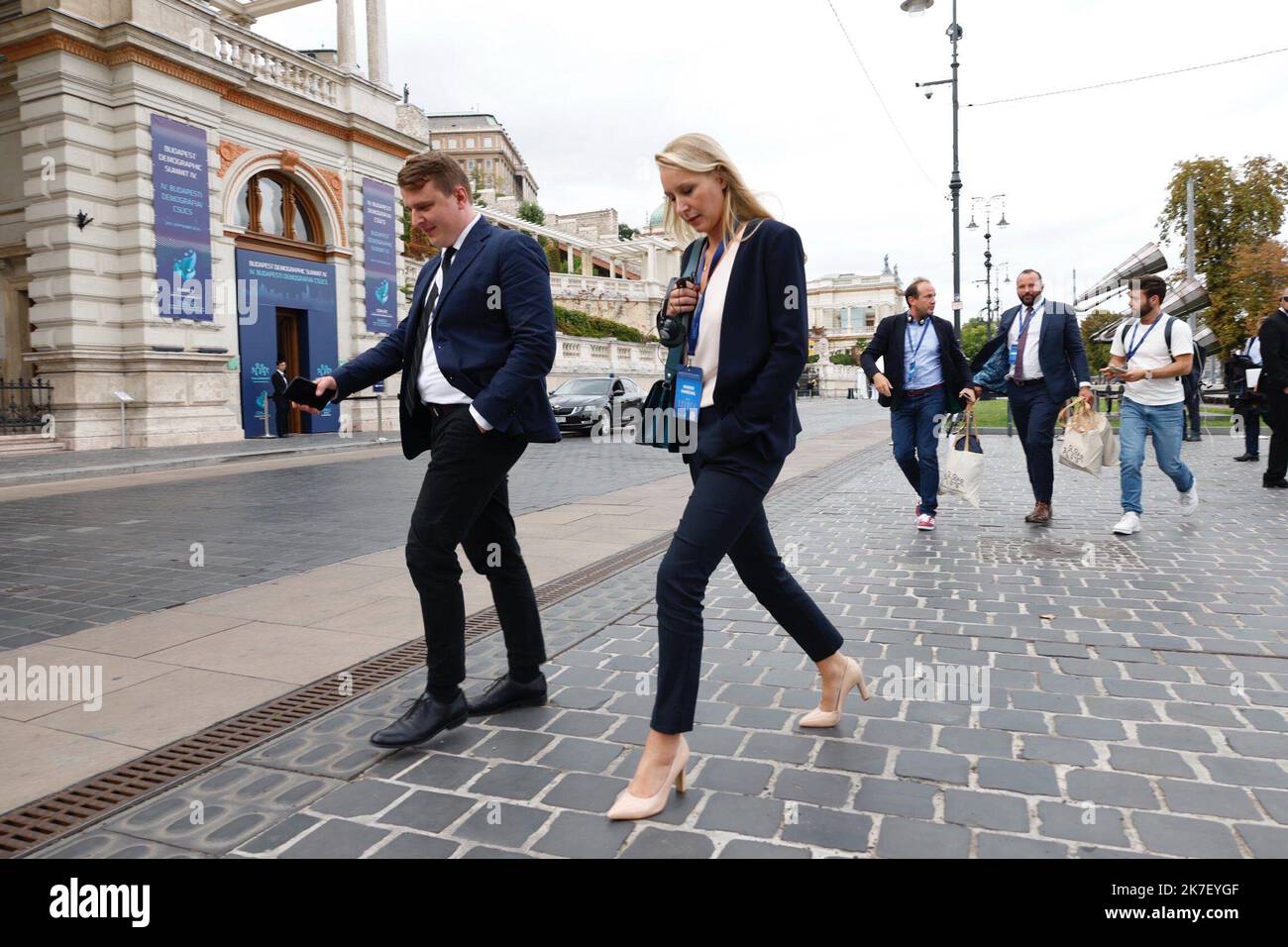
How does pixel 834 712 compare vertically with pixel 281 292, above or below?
below

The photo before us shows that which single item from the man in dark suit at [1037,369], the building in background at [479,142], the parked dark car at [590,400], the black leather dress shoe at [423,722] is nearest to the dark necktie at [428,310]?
the black leather dress shoe at [423,722]

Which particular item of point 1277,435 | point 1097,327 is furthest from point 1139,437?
point 1097,327

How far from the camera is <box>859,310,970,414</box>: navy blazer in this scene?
737 cm

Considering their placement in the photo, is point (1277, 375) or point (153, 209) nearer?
point (1277, 375)

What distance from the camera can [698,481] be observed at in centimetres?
285

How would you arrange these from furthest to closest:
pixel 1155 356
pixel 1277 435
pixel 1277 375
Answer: pixel 1277 435
pixel 1277 375
pixel 1155 356

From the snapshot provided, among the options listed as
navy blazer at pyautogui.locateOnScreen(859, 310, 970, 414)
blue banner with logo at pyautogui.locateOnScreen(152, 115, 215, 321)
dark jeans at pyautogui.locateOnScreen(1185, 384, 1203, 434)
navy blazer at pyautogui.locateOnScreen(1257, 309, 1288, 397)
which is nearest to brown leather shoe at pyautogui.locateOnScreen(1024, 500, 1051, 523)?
navy blazer at pyautogui.locateOnScreen(859, 310, 970, 414)

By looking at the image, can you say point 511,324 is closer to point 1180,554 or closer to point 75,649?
point 75,649

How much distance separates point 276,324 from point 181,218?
3.98 m

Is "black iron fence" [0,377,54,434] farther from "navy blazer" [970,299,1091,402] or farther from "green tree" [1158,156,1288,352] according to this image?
"green tree" [1158,156,1288,352]

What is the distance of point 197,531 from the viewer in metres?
8.27

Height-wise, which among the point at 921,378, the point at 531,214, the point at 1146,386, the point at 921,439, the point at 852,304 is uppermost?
the point at 531,214

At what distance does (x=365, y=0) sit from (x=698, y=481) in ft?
89.5

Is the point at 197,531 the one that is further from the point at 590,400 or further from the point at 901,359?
the point at 590,400
